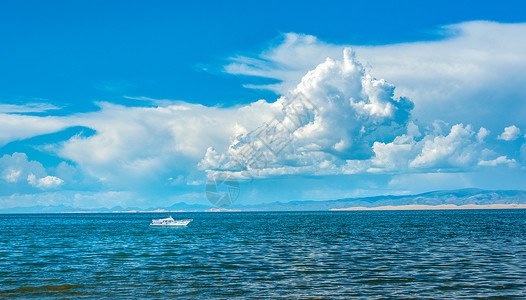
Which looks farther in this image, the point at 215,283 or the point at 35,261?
the point at 35,261

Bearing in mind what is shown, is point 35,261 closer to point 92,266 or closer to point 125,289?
point 92,266

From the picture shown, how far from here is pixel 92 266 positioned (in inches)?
1718

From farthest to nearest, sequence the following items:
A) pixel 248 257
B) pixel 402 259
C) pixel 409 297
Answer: pixel 248 257 → pixel 402 259 → pixel 409 297

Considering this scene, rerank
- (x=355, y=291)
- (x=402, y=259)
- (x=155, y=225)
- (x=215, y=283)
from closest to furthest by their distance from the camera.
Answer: (x=355, y=291) → (x=215, y=283) → (x=402, y=259) → (x=155, y=225)

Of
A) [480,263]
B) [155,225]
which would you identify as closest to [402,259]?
[480,263]

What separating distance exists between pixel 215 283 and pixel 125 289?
641 cm

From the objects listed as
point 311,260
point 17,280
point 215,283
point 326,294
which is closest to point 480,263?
point 311,260

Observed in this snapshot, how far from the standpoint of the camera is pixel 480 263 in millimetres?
42188

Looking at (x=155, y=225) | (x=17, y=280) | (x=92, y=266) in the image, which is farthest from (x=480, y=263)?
(x=155, y=225)

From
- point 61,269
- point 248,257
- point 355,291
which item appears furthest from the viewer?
point 248,257

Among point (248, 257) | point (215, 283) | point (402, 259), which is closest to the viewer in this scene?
point (215, 283)

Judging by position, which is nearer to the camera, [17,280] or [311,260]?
[17,280]

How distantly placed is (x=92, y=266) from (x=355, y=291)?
85.5 feet

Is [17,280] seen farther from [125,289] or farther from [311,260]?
[311,260]
